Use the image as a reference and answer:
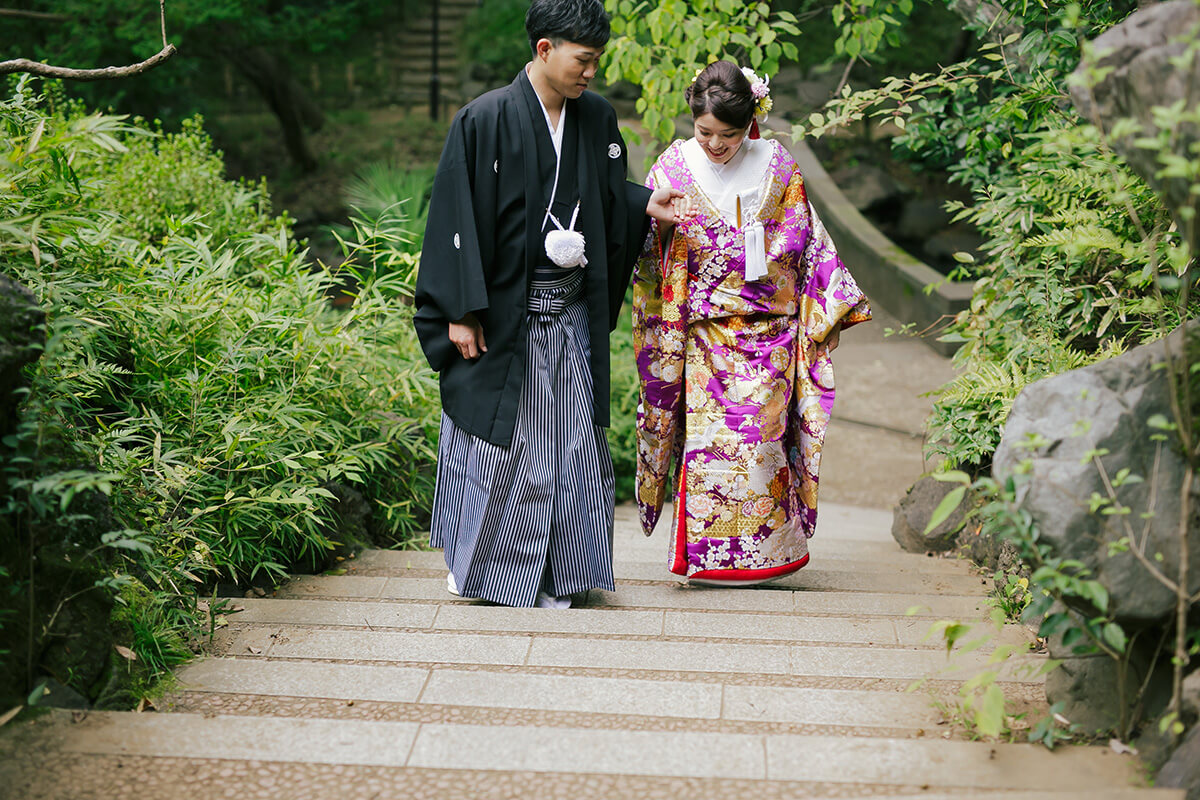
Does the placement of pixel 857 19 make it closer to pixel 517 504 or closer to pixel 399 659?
pixel 517 504

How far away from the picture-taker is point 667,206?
3967 millimetres

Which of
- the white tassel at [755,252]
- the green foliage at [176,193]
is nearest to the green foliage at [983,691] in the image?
the white tassel at [755,252]

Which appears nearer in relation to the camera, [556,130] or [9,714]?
[9,714]

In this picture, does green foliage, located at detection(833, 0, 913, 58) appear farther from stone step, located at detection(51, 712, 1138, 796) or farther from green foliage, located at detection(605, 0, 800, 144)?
stone step, located at detection(51, 712, 1138, 796)

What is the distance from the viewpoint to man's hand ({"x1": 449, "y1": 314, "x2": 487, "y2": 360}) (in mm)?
3723

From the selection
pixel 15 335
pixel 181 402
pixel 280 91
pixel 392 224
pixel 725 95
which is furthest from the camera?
pixel 280 91

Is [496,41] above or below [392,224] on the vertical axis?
above

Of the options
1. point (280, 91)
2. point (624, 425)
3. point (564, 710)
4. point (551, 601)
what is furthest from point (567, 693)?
point (280, 91)

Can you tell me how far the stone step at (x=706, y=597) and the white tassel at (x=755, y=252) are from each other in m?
1.08

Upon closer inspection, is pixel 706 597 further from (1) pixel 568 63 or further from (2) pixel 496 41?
(2) pixel 496 41

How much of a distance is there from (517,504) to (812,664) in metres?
1.14

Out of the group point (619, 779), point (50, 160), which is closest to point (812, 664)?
point (619, 779)

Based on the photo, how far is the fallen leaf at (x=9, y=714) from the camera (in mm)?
2547

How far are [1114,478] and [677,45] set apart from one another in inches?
159
